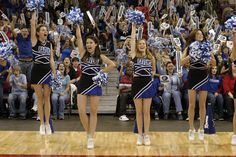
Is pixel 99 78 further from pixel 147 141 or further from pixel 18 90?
pixel 18 90

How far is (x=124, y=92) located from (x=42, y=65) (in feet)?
11.8

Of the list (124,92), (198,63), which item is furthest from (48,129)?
(124,92)

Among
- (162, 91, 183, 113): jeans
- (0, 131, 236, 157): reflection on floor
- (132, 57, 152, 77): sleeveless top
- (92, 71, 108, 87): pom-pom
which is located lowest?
(0, 131, 236, 157): reflection on floor

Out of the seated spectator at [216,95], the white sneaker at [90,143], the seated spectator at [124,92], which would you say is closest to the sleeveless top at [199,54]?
the white sneaker at [90,143]

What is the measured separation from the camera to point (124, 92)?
12.4 metres

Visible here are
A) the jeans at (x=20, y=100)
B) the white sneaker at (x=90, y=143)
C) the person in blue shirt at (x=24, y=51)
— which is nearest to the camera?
the white sneaker at (x=90, y=143)

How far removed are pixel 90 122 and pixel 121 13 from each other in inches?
345

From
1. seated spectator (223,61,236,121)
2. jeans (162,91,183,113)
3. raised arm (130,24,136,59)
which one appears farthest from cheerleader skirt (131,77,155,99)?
seated spectator (223,61,236,121)

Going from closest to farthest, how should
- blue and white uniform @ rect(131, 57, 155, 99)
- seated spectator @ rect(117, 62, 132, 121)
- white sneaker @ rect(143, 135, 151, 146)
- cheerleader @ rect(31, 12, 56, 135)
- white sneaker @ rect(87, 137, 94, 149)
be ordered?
white sneaker @ rect(87, 137, 94, 149), blue and white uniform @ rect(131, 57, 155, 99), white sneaker @ rect(143, 135, 151, 146), cheerleader @ rect(31, 12, 56, 135), seated spectator @ rect(117, 62, 132, 121)

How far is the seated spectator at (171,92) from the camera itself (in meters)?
12.1

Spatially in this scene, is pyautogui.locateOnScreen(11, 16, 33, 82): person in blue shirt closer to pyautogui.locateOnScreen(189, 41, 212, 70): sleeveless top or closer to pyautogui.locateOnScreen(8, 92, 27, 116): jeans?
pyautogui.locateOnScreen(8, 92, 27, 116): jeans

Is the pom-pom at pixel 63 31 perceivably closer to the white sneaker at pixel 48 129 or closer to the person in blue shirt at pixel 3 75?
the person in blue shirt at pixel 3 75

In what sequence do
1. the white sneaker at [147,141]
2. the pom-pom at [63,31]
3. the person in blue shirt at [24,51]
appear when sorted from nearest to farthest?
the white sneaker at [147,141] < the person in blue shirt at [24,51] < the pom-pom at [63,31]

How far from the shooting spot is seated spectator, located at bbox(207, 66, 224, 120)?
12.1 meters
